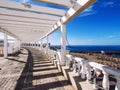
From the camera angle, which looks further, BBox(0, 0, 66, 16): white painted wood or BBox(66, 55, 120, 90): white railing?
BBox(0, 0, 66, 16): white painted wood

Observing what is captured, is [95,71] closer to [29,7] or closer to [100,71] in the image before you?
[100,71]

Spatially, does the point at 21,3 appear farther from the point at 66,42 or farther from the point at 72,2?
the point at 66,42

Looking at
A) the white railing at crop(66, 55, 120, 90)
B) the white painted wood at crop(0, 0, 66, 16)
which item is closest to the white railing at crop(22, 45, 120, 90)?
the white railing at crop(66, 55, 120, 90)

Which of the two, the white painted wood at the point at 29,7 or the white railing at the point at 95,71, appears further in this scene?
the white painted wood at the point at 29,7

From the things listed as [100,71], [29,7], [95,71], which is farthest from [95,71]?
[29,7]

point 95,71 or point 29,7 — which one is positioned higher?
point 29,7

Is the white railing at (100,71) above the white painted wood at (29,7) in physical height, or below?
below

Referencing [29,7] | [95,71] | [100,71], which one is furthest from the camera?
[29,7]

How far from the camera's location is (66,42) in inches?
259

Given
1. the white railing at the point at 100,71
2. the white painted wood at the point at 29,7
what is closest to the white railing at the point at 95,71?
the white railing at the point at 100,71

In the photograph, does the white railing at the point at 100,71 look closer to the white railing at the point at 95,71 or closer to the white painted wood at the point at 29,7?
the white railing at the point at 95,71

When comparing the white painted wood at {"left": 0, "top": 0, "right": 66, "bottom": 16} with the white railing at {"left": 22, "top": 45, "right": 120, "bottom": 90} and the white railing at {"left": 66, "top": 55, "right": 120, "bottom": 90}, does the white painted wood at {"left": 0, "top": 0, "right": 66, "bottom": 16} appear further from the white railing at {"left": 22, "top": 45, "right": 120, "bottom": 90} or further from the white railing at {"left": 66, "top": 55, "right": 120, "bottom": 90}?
the white railing at {"left": 66, "top": 55, "right": 120, "bottom": 90}

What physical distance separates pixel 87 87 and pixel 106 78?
2.73 feet

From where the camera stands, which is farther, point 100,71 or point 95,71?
point 100,71
